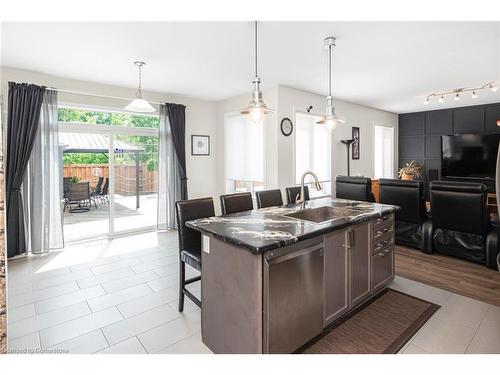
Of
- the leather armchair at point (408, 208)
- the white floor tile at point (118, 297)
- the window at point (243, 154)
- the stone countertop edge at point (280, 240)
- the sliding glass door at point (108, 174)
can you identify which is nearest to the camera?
the stone countertop edge at point (280, 240)

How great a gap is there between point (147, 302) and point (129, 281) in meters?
0.62

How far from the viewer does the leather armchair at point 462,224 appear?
134 inches

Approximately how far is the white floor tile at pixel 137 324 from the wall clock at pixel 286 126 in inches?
132

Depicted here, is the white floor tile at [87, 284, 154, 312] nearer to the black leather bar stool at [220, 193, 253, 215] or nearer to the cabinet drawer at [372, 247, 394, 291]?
the black leather bar stool at [220, 193, 253, 215]

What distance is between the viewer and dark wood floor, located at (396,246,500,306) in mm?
2867

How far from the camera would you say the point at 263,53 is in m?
3.34

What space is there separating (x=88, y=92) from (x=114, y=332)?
12.4ft

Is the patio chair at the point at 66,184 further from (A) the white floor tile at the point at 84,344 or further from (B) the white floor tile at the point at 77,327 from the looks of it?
(A) the white floor tile at the point at 84,344

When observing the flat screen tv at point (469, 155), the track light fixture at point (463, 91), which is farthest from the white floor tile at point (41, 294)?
the flat screen tv at point (469, 155)

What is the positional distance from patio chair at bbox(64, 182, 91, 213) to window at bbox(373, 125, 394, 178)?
6635mm

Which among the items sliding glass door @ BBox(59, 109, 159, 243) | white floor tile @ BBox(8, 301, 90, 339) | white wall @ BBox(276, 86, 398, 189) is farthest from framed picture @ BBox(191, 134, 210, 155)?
white floor tile @ BBox(8, 301, 90, 339)

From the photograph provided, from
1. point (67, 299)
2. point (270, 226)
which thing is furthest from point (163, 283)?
point (270, 226)

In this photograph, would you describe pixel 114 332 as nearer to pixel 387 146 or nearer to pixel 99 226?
pixel 99 226
